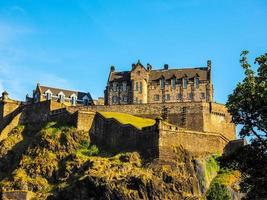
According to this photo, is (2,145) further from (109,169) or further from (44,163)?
(109,169)

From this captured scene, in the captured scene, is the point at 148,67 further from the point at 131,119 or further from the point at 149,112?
the point at 131,119

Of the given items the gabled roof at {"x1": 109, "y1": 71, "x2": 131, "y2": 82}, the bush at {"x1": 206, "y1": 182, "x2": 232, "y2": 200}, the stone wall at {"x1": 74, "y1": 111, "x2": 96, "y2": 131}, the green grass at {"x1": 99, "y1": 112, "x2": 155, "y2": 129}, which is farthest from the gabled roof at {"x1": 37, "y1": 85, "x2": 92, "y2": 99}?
the bush at {"x1": 206, "y1": 182, "x2": 232, "y2": 200}

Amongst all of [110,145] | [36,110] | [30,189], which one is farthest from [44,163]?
[36,110]

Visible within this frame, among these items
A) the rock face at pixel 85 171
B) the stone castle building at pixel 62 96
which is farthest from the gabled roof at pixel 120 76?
the rock face at pixel 85 171

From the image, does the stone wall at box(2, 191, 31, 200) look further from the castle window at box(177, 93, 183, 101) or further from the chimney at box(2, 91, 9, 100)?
the castle window at box(177, 93, 183, 101)

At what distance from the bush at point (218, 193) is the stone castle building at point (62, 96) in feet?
112

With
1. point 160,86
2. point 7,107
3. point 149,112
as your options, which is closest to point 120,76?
point 160,86

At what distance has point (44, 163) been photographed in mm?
58812

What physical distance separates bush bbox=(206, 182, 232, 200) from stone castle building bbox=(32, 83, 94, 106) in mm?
34139

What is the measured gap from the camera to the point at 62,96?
83000 mm

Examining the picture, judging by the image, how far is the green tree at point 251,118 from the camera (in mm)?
21562

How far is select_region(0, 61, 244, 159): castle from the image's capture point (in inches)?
2247

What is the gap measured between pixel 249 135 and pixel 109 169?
32.2 meters

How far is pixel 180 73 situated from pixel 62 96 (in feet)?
68.9
